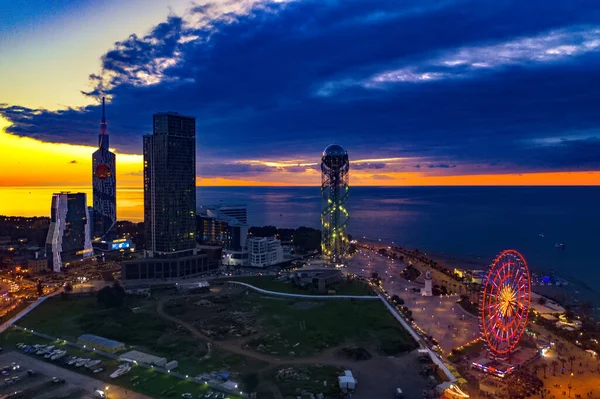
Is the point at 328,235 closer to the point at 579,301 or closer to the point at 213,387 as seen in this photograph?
the point at 579,301

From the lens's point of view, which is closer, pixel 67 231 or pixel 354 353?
pixel 354 353

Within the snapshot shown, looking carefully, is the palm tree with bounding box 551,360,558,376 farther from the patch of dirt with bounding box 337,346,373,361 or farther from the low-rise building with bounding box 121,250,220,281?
the low-rise building with bounding box 121,250,220,281

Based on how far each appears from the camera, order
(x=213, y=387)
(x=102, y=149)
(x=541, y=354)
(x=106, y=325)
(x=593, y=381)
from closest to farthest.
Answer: (x=213, y=387) → (x=593, y=381) → (x=541, y=354) → (x=106, y=325) → (x=102, y=149)

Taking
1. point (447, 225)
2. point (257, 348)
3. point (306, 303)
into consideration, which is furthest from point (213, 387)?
point (447, 225)

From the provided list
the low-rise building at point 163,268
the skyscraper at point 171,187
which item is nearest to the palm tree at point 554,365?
the low-rise building at point 163,268

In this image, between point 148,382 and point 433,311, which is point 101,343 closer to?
point 148,382

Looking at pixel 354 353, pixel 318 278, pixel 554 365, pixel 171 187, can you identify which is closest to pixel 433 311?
pixel 554 365
